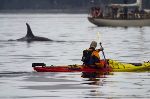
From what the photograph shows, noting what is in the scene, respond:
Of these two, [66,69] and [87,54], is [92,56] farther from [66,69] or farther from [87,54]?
[66,69]

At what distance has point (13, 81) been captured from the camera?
4062cm

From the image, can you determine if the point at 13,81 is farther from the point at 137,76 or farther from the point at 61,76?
the point at 137,76

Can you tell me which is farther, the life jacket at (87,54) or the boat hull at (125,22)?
the boat hull at (125,22)

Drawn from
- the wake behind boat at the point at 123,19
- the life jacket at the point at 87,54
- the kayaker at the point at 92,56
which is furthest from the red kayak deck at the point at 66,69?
the wake behind boat at the point at 123,19

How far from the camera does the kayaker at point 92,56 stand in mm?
43156

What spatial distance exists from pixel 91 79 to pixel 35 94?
6.73m

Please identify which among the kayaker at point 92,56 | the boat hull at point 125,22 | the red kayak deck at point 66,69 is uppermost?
the kayaker at point 92,56

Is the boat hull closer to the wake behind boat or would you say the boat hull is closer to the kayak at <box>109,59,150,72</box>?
the wake behind boat

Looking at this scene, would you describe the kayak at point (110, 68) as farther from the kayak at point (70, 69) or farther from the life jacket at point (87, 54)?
the life jacket at point (87, 54)

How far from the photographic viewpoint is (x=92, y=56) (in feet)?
142

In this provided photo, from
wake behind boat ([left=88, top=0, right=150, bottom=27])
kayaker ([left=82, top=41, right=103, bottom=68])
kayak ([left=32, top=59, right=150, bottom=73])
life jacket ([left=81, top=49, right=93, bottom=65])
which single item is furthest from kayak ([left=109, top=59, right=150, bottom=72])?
wake behind boat ([left=88, top=0, right=150, bottom=27])

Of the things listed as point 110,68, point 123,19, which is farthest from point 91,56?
point 123,19

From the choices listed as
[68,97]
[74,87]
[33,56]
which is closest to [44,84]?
[74,87]

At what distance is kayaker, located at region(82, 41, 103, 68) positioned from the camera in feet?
142
